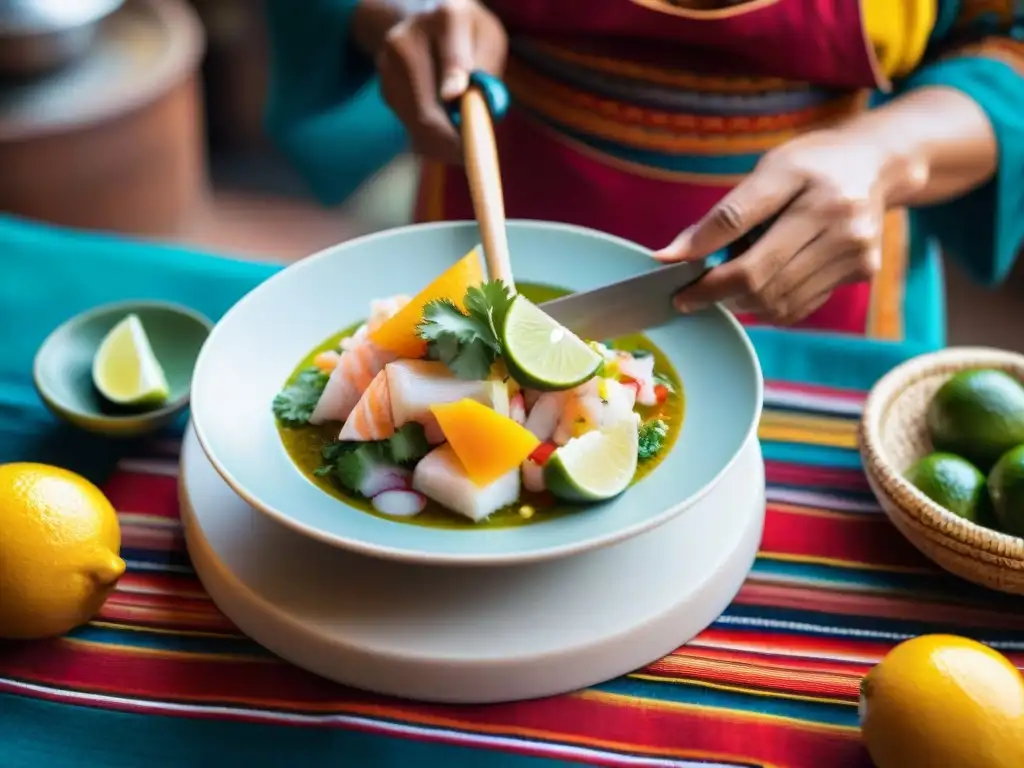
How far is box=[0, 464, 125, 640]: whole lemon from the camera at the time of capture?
83cm

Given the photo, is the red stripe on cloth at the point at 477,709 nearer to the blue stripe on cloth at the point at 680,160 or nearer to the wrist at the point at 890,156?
the wrist at the point at 890,156

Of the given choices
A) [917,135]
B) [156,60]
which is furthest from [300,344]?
[156,60]

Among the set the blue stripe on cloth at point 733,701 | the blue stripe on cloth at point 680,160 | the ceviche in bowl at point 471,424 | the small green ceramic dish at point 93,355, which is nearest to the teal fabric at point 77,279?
the small green ceramic dish at point 93,355

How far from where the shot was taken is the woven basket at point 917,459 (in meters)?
0.88

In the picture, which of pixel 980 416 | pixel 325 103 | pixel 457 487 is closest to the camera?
pixel 457 487

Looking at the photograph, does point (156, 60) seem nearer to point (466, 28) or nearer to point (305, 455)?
point (466, 28)

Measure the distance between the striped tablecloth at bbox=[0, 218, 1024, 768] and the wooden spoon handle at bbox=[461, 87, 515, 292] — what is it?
1.11 ft

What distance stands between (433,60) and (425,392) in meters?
0.51

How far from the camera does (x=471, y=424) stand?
836 mm

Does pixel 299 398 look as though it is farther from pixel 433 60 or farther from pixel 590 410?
pixel 433 60

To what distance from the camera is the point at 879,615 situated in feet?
3.04

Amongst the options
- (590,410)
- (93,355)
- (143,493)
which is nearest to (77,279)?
(93,355)

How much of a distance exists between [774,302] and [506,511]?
0.36 metres

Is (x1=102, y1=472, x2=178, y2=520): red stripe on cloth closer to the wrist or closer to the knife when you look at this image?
the knife
